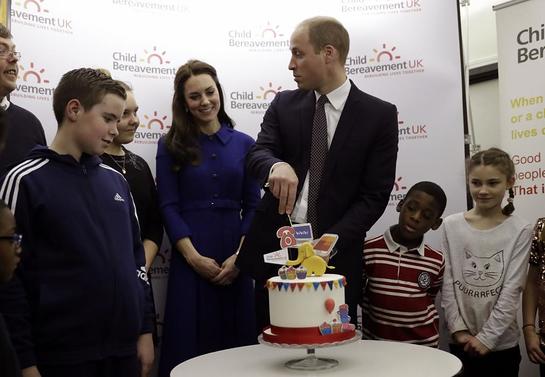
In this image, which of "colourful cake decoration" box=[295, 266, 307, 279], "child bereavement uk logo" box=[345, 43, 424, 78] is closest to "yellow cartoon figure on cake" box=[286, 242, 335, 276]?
"colourful cake decoration" box=[295, 266, 307, 279]

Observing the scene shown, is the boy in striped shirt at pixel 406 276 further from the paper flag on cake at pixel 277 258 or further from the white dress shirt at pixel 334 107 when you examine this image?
the paper flag on cake at pixel 277 258

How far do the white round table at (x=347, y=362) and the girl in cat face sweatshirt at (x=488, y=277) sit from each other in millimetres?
1028

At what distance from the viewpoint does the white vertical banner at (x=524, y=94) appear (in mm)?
3867

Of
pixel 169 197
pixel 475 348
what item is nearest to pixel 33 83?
pixel 169 197

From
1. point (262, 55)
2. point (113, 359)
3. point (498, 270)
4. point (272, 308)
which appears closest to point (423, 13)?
point (262, 55)

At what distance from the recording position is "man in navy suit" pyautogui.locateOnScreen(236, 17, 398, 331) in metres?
2.64

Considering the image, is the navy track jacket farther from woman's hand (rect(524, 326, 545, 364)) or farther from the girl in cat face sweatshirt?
woman's hand (rect(524, 326, 545, 364))

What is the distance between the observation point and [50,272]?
2.10 m

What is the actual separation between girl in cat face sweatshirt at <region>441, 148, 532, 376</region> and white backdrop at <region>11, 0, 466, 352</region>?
66 cm

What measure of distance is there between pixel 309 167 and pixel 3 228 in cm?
135

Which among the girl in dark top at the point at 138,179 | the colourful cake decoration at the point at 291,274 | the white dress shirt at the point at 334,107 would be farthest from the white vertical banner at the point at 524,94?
the colourful cake decoration at the point at 291,274

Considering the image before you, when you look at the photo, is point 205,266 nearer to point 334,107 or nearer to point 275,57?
point 334,107

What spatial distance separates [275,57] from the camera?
4.29 m

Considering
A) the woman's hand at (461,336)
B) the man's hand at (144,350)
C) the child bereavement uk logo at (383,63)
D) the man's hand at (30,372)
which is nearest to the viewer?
the man's hand at (30,372)
